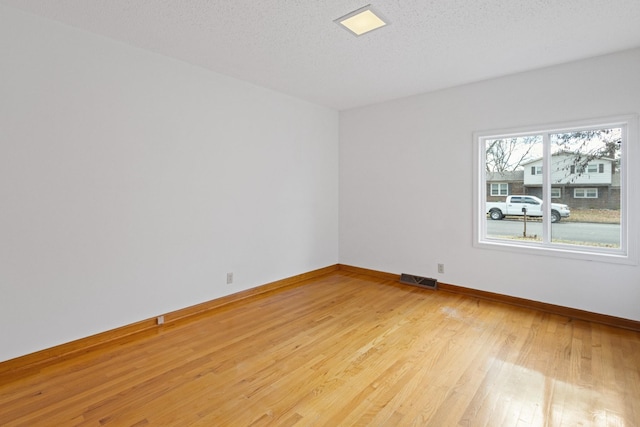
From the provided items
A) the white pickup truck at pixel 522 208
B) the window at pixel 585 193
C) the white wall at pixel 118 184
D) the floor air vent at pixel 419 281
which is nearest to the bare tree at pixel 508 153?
the white pickup truck at pixel 522 208

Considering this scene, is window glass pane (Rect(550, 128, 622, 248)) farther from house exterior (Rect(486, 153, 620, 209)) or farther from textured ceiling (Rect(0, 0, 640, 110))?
textured ceiling (Rect(0, 0, 640, 110))

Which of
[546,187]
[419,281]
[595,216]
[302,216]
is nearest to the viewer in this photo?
[595,216]

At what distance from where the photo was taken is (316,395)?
2018 mm

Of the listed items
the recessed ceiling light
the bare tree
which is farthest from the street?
the recessed ceiling light

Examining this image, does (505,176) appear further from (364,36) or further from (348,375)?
(348,375)

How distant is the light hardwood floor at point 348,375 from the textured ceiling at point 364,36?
8.60 feet

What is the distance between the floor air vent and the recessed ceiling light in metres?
3.11

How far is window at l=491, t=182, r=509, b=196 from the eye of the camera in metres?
3.85

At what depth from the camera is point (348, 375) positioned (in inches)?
88.1

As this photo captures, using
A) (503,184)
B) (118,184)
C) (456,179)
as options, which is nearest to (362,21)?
(456,179)

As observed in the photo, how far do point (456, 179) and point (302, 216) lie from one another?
2.14m

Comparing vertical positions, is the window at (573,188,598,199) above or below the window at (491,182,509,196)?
below

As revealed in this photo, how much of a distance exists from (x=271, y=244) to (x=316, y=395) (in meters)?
2.39

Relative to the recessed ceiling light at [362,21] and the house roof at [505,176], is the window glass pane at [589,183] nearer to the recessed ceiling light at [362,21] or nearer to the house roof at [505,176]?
the house roof at [505,176]
